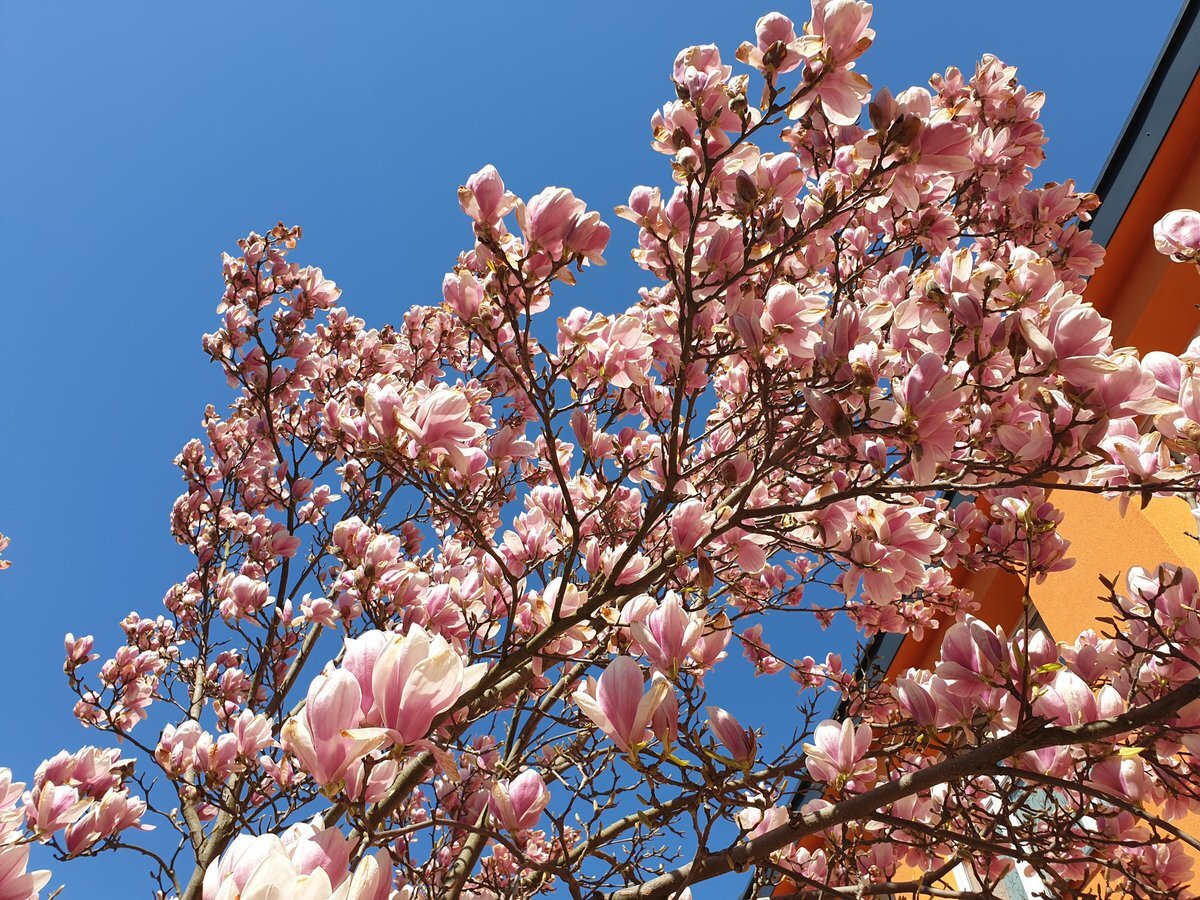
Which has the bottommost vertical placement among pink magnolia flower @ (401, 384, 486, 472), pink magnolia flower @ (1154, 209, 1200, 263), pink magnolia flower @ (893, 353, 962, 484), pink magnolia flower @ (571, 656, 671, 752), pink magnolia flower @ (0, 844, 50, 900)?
pink magnolia flower @ (0, 844, 50, 900)

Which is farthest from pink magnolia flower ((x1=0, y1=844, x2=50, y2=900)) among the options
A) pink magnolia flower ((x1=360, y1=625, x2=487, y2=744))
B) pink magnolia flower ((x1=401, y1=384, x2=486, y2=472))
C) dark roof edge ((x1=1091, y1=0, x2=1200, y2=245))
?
dark roof edge ((x1=1091, y1=0, x2=1200, y2=245))

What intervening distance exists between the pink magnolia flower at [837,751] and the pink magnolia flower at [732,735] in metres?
0.17

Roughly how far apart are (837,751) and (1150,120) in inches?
186

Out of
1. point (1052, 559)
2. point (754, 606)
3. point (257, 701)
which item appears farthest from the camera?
point (257, 701)

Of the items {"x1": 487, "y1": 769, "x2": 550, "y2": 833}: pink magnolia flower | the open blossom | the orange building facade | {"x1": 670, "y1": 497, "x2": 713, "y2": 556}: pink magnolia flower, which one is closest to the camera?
the open blossom

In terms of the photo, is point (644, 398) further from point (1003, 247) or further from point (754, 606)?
point (1003, 247)

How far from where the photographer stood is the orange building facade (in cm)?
390

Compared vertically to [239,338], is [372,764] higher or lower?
lower

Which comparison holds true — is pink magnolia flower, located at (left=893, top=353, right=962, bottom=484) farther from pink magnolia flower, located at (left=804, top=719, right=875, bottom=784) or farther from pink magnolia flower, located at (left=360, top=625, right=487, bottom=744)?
pink magnolia flower, located at (left=360, top=625, right=487, bottom=744)

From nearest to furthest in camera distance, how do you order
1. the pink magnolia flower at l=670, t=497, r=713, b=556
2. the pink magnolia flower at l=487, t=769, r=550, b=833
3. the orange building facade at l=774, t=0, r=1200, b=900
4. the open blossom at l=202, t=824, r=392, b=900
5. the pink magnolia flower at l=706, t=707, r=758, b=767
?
the open blossom at l=202, t=824, r=392, b=900, the pink magnolia flower at l=706, t=707, r=758, b=767, the pink magnolia flower at l=487, t=769, r=550, b=833, the pink magnolia flower at l=670, t=497, r=713, b=556, the orange building facade at l=774, t=0, r=1200, b=900

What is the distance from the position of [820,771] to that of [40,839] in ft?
7.83

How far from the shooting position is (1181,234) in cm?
174

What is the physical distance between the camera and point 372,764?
1.18 meters

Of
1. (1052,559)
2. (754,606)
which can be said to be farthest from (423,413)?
(1052,559)
